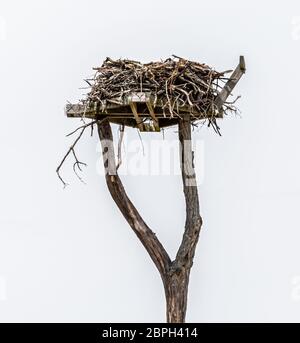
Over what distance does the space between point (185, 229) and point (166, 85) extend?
605 millimetres

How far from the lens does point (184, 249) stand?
2.79 m

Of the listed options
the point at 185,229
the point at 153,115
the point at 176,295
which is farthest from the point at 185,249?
the point at 153,115

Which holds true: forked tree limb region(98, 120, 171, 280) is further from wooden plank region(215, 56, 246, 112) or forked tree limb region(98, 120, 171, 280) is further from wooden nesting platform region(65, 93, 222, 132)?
wooden plank region(215, 56, 246, 112)

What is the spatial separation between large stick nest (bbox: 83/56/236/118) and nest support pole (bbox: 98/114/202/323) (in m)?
0.12

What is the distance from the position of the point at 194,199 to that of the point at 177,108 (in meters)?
0.42

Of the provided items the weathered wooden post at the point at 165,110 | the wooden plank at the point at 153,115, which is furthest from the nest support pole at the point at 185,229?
the wooden plank at the point at 153,115

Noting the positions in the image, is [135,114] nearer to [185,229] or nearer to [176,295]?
[185,229]

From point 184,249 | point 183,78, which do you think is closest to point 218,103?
Answer: point 183,78

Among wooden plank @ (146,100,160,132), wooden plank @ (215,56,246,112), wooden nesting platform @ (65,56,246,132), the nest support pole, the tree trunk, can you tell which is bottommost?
the tree trunk

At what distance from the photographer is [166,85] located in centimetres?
266

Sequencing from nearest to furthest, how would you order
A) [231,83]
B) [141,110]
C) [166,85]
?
[166,85] < [141,110] < [231,83]

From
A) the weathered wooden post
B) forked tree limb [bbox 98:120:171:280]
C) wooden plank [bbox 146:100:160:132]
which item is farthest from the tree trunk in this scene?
wooden plank [bbox 146:100:160:132]

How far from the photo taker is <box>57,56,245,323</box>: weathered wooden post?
8.81 feet
